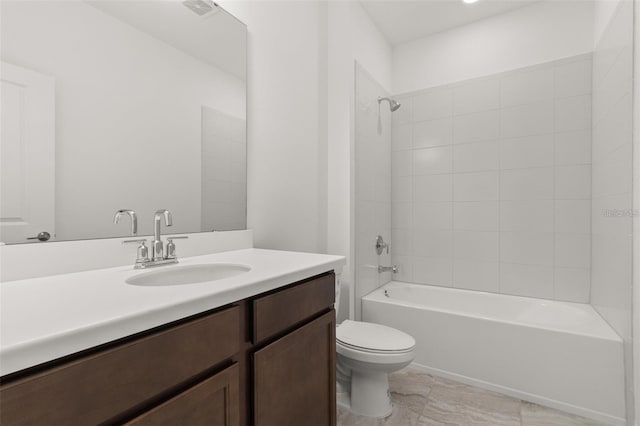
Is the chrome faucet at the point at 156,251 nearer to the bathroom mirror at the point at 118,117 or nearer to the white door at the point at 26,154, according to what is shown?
the bathroom mirror at the point at 118,117

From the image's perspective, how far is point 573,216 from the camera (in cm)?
221

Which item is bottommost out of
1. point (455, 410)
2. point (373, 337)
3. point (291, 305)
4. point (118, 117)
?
point (455, 410)

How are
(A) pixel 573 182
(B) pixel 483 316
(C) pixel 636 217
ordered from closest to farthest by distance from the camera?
(C) pixel 636 217 → (B) pixel 483 316 → (A) pixel 573 182

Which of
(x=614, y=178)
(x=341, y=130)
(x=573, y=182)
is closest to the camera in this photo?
(x=614, y=178)

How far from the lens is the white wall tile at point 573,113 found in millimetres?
2166

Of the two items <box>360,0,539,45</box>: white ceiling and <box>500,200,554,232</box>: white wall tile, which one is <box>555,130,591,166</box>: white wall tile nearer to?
<box>500,200,554,232</box>: white wall tile

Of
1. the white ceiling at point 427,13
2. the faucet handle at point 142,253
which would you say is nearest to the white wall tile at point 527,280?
the white ceiling at point 427,13

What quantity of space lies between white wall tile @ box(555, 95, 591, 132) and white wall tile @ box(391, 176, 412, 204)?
1.12m

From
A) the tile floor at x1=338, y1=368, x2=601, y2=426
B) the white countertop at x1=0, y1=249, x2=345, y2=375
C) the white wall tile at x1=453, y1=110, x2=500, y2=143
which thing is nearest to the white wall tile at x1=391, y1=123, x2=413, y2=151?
the white wall tile at x1=453, y1=110, x2=500, y2=143

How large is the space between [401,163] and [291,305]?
2.09 m

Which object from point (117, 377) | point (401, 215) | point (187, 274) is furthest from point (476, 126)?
point (117, 377)

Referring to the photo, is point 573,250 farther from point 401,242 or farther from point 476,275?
point 401,242

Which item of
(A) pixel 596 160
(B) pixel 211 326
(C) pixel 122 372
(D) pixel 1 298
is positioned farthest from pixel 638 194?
(D) pixel 1 298

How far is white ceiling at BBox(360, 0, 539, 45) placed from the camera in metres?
2.29
